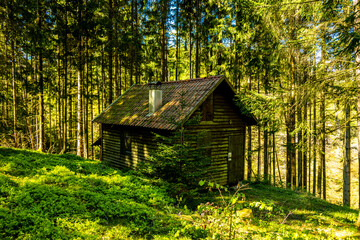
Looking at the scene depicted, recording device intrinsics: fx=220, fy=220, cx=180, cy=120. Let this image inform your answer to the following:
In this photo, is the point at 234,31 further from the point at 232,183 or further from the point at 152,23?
the point at 232,183

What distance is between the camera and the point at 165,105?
1295cm

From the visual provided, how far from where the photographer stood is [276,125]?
11.4m

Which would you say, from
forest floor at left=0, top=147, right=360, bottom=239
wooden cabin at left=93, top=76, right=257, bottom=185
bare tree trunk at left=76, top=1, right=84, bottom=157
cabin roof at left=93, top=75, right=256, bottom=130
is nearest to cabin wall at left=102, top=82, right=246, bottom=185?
wooden cabin at left=93, top=76, right=257, bottom=185

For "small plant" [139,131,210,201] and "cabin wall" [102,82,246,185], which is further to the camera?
"cabin wall" [102,82,246,185]

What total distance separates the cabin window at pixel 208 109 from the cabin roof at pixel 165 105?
2.58ft

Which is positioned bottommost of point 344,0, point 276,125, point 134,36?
point 276,125

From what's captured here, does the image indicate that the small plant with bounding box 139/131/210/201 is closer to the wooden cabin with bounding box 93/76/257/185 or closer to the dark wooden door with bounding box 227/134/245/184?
the wooden cabin with bounding box 93/76/257/185

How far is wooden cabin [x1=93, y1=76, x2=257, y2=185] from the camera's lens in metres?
12.1

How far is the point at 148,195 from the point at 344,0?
402 inches

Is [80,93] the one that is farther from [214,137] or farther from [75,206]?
[75,206]

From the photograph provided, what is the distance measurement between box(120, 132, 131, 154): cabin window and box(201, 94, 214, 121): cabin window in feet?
17.5

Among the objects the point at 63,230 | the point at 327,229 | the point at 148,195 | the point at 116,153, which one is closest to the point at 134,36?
the point at 116,153

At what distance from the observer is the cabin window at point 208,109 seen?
12422 mm

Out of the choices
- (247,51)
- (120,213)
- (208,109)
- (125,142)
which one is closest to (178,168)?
(120,213)
